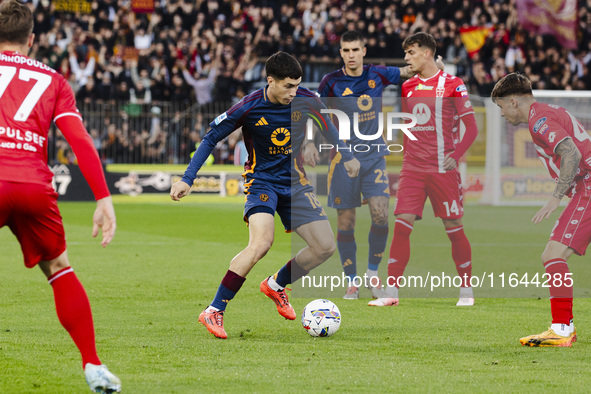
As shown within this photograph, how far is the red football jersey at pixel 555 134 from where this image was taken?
6016 millimetres

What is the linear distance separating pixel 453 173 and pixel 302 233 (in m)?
1.99

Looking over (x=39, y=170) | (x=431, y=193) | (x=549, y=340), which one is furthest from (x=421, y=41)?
(x=39, y=170)

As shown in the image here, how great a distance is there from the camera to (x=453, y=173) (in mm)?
8211

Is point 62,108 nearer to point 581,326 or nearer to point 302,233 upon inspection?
point 302,233

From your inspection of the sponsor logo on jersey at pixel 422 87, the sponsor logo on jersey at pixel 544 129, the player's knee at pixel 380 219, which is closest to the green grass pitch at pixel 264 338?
the player's knee at pixel 380 219

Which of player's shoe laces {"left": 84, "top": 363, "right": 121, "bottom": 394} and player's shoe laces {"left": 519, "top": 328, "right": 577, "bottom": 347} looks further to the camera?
player's shoe laces {"left": 519, "top": 328, "right": 577, "bottom": 347}

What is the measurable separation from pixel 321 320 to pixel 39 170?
2684mm

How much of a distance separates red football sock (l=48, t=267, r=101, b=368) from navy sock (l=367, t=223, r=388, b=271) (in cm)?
468

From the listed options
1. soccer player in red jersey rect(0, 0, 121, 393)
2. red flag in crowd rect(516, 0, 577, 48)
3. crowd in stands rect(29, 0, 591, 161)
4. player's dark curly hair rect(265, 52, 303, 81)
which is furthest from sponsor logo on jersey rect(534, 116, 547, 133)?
red flag in crowd rect(516, 0, 577, 48)

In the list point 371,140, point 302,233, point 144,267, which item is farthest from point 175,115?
point 302,233

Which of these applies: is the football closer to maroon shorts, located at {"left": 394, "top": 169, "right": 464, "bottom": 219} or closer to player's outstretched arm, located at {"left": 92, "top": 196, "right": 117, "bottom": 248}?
maroon shorts, located at {"left": 394, "top": 169, "right": 464, "bottom": 219}

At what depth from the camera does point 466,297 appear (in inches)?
323

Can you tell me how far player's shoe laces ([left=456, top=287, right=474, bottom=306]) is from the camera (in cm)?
813

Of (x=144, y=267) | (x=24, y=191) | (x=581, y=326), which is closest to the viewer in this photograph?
(x=24, y=191)
